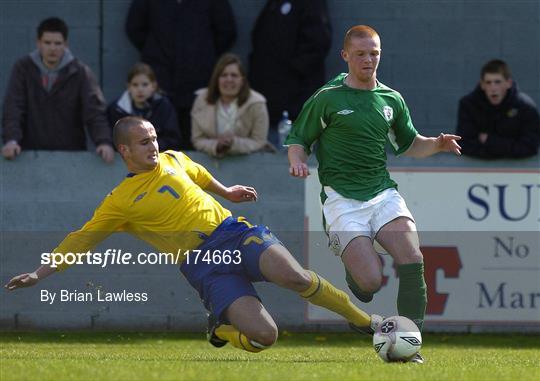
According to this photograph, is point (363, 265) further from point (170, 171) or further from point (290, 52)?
point (290, 52)

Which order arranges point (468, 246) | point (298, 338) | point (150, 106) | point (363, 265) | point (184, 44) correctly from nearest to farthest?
point (363, 265) → point (298, 338) → point (150, 106) → point (468, 246) → point (184, 44)

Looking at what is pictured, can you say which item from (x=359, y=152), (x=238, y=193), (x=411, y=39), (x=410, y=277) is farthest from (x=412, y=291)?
(x=411, y=39)

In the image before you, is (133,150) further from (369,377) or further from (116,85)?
(116,85)

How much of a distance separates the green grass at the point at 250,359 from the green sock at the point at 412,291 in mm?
304

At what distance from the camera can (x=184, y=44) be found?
1183 cm

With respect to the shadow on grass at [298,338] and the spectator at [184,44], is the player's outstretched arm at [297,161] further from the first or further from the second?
the spectator at [184,44]

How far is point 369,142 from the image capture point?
8.20 m

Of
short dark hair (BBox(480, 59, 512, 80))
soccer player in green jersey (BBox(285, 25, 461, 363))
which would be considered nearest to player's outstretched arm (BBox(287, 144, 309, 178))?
soccer player in green jersey (BBox(285, 25, 461, 363))

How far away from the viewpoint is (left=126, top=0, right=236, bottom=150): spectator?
38.8ft

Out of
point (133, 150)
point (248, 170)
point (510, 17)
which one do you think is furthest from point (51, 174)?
point (510, 17)

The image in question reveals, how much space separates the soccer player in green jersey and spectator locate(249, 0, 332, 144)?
11.4 ft

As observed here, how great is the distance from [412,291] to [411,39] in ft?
18.0

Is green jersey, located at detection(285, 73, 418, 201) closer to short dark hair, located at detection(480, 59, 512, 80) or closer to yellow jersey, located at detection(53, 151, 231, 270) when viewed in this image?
yellow jersey, located at detection(53, 151, 231, 270)

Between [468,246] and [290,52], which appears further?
[290,52]
